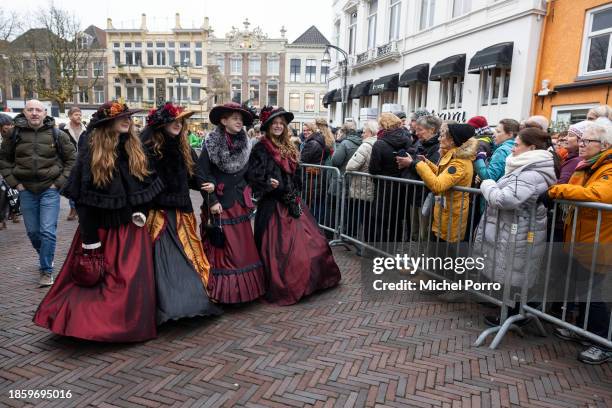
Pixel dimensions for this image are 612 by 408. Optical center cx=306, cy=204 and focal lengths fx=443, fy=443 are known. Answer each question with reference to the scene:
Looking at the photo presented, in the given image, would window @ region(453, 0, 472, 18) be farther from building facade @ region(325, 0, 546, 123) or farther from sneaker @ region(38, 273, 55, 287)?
sneaker @ region(38, 273, 55, 287)

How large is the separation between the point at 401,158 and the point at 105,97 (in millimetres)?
57231

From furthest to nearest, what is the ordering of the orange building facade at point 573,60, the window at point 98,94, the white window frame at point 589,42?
1. the window at point 98,94
2. the orange building facade at point 573,60
3. the white window frame at point 589,42

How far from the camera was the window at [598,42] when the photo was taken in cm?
1062

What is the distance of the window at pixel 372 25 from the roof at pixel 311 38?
100 feet

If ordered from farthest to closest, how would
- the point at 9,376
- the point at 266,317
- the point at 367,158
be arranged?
the point at 367,158 < the point at 266,317 < the point at 9,376

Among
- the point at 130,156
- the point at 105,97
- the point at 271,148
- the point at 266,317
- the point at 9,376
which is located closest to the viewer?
the point at 9,376

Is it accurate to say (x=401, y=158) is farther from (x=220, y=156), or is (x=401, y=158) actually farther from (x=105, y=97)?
(x=105, y=97)

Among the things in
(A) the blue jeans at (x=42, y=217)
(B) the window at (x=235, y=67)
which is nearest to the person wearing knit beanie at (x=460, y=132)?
(A) the blue jeans at (x=42, y=217)

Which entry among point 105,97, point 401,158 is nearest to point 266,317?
point 401,158

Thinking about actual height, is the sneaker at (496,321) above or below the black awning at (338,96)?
below

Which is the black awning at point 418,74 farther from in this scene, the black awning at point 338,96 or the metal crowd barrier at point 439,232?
the metal crowd barrier at point 439,232

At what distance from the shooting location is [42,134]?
15.3 feet

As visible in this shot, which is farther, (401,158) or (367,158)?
(367,158)

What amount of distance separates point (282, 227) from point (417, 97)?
53.0ft
